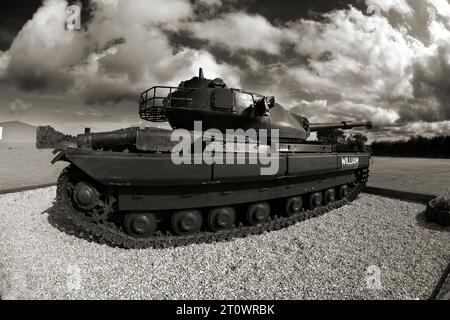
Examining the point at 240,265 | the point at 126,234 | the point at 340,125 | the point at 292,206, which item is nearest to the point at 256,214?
the point at 292,206

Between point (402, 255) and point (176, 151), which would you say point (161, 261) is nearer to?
point (176, 151)

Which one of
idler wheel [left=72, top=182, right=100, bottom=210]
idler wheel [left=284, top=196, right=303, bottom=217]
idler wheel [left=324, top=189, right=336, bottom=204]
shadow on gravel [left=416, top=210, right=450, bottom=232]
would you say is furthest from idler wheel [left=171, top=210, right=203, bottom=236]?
shadow on gravel [left=416, top=210, right=450, bottom=232]

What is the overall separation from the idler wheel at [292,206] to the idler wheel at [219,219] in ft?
6.03

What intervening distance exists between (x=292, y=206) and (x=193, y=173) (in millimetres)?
3191

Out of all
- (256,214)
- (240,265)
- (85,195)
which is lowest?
(240,265)

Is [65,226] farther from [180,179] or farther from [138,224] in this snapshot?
[180,179]

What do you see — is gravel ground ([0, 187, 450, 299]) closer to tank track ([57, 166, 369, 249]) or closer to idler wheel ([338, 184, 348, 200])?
tank track ([57, 166, 369, 249])

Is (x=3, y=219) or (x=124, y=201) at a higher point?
(x=124, y=201)

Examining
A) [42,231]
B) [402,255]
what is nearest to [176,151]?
[42,231]

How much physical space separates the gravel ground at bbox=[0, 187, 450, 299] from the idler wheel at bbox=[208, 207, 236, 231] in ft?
1.34

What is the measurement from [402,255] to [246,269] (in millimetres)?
2833

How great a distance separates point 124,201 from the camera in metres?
5.08

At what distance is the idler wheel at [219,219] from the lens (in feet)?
19.0

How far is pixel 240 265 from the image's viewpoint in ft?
15.3
